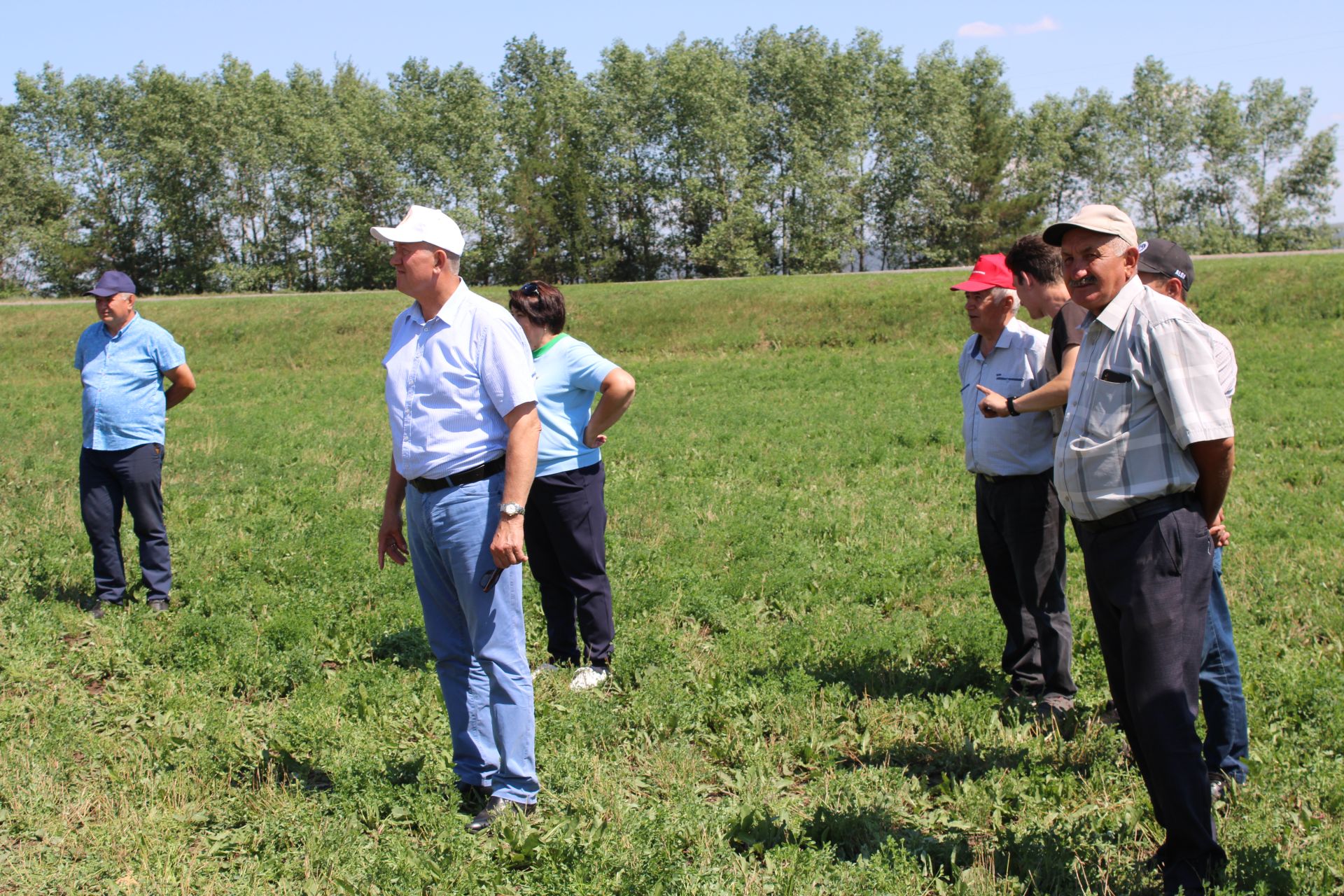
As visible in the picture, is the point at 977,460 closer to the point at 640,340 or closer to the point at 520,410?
the point at 520,410

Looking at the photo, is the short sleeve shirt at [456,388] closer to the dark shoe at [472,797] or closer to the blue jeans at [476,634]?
the blue jeans at [476,634]

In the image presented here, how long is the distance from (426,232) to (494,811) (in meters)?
2.34

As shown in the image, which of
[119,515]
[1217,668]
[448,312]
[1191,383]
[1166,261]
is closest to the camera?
[1191,383]

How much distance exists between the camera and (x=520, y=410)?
155 inches

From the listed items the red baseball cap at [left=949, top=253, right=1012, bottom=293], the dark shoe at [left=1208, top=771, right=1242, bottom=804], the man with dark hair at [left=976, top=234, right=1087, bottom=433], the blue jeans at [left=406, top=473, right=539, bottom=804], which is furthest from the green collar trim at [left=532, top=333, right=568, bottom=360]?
the dark shoe at [left=1208, top=771, right=1242, bottom=804]

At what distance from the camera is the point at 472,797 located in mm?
4281

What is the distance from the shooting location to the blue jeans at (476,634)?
3.93m

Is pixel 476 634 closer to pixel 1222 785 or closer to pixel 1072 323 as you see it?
pixel 1072 323

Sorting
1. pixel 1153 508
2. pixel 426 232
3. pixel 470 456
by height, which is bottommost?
pixel 1153 508

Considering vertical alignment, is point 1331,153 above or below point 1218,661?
above

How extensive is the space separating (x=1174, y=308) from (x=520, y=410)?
93.7 inches

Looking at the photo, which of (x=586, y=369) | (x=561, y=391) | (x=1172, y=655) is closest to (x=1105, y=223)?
(x=1172, y=655)


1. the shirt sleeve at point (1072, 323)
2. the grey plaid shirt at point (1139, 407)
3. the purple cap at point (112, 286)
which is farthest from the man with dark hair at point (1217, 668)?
the purple cap at point (112, 286)

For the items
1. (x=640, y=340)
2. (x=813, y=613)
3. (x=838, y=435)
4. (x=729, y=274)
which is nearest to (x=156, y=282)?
(x=729, y=274)
